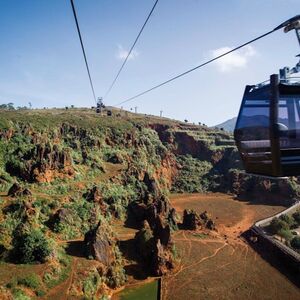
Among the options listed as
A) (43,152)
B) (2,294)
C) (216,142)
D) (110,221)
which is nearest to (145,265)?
(110,221)

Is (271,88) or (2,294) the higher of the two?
(271,88)

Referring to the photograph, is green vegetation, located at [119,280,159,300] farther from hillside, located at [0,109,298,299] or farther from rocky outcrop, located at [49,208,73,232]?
rocky outcrop, located at [49,208,73,232]

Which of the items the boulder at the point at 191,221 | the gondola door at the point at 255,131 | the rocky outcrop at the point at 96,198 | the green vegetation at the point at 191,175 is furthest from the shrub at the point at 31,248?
the green vegetation at the point at 191,175

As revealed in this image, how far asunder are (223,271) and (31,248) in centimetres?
1772

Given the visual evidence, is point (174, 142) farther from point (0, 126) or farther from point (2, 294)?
point (2, 294)

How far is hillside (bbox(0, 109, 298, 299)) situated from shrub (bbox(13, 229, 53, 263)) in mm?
75

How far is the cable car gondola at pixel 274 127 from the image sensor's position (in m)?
8.63

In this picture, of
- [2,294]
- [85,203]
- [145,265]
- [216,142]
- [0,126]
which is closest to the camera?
[2,294]

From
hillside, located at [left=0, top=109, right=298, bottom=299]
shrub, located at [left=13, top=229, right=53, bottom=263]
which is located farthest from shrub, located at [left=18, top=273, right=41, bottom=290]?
shrub, located at [left=13, top=229, right=53, bottom=263]

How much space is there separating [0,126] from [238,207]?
137 ft

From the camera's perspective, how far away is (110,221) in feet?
129

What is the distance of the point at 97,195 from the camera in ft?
132

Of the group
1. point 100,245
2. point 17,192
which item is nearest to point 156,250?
point 100,245

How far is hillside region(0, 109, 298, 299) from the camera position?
25.0m
